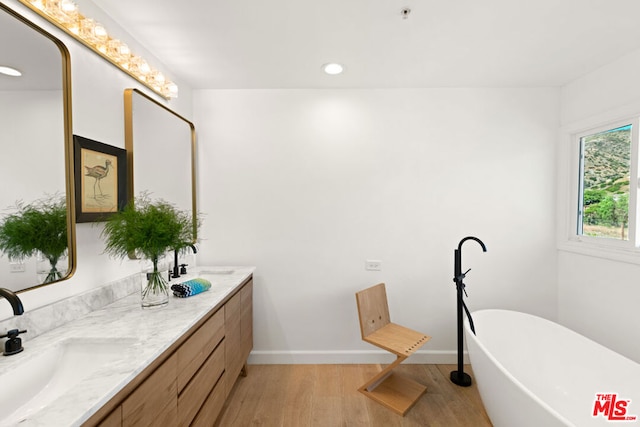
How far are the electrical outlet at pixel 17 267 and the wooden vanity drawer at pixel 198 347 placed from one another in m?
0.66

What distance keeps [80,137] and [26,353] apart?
36.5 inches

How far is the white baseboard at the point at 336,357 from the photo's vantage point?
2.74 meters

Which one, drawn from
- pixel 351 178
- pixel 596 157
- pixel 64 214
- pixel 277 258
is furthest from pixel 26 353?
pixel 596 157

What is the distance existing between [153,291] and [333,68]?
194cm

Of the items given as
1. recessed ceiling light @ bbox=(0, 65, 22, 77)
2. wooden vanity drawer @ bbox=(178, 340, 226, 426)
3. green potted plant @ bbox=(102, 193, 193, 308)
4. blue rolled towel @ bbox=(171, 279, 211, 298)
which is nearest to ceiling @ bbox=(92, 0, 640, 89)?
recessed ceiling light @ bbox=(0, 65, 22, 77)

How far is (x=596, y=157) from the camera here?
2.49 m

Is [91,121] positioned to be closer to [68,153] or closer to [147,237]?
[68,153]

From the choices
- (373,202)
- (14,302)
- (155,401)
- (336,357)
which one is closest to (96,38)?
(14,302)

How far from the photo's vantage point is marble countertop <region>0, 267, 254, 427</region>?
79 centimetres

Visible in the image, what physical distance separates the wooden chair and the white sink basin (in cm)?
161

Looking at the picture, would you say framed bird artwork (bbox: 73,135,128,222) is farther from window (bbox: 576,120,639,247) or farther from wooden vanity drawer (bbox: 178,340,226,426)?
window (bbox: 576,120,639,247)

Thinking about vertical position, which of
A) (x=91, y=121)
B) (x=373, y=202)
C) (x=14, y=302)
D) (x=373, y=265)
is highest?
(x=91, y=121)

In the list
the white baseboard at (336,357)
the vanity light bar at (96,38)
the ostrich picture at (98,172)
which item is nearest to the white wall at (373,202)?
the white baseboard at (336,357)

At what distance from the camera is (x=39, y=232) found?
121cm
